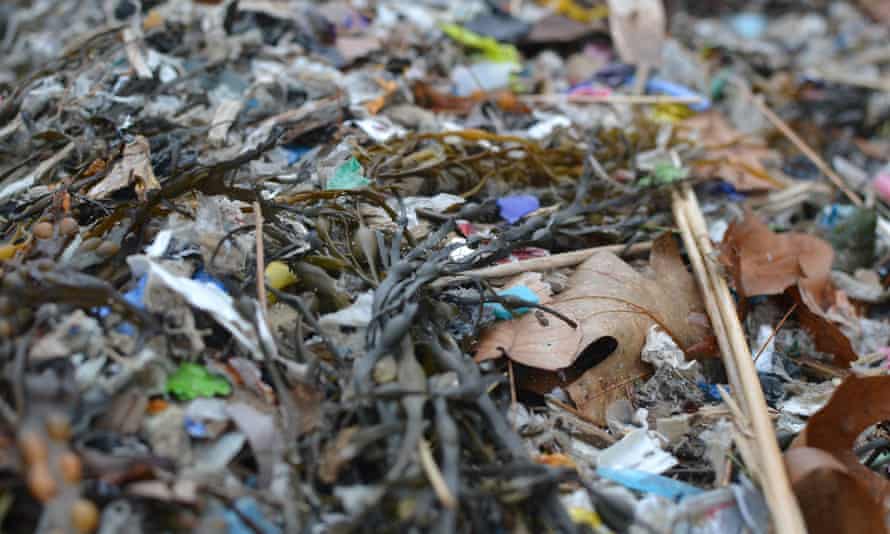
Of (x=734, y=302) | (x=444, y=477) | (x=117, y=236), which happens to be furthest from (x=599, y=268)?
(x=117, y=236)

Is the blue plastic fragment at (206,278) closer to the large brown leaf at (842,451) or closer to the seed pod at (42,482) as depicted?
the seed pod at (42,482)

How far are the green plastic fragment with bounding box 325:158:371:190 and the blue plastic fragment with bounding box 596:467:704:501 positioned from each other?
0.99 meters

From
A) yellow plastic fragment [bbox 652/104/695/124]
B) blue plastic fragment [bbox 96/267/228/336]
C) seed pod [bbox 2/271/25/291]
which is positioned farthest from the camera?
yellow plastic fragment [bbox 652/104/695/124]

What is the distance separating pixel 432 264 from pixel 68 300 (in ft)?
2.41

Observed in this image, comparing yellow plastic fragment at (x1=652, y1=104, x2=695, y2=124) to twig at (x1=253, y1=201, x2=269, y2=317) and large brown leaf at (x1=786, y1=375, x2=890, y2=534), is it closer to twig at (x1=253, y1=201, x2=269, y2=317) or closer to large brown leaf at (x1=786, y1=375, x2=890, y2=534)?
large brown leaf at (x1=786, y1=375, x2=890, y2=534)

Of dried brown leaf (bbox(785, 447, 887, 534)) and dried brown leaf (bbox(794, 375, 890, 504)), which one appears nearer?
dried brown leaf (bbox(785, 447, 887, 534))

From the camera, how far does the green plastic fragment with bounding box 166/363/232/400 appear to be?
53.8 inches

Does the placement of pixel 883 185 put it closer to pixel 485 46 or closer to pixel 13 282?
pixel 485 46

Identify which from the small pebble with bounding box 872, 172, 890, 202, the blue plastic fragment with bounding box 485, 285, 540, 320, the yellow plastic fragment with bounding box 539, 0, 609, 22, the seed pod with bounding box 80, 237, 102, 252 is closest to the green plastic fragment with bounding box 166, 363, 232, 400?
the seed pod with bounding box 80, 237, 102, 252

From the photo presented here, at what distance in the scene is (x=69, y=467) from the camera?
3.62 ft

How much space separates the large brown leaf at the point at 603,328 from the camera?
165cm

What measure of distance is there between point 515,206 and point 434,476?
1.14 meters

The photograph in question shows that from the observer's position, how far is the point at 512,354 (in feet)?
5.32

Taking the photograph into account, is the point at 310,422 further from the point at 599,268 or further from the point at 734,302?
the point at 734,302
